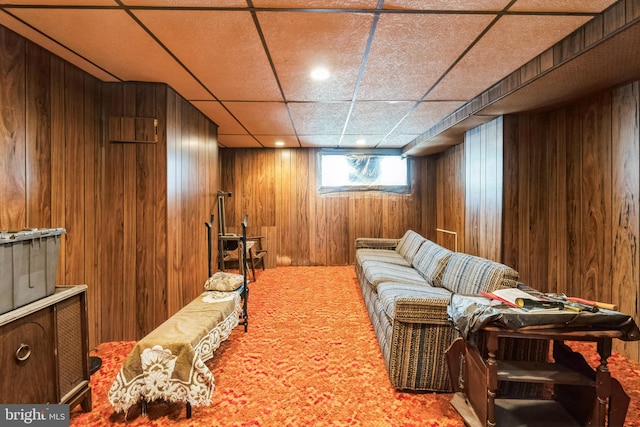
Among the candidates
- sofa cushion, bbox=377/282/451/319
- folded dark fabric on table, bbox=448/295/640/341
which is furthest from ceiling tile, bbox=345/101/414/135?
folded dark fabric on table, bbox=448/295/640/341

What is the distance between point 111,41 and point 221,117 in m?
1.64

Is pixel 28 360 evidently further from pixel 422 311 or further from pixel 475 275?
pixel 475 275

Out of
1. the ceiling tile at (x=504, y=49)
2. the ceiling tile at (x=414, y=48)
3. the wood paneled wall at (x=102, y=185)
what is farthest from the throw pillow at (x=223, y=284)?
the ceiling tile at (x=504, y=49)

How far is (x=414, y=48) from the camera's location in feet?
6.17

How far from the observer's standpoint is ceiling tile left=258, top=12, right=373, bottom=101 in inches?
62.8

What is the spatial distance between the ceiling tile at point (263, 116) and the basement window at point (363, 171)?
4.64ft

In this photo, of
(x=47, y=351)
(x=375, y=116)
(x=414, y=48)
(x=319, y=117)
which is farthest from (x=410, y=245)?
(x=47, y=351)

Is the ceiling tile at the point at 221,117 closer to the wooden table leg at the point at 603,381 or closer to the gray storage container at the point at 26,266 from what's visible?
the gray storage container at the point at 26,266

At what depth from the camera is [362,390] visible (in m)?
1.83

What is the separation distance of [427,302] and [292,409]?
107 centimetres

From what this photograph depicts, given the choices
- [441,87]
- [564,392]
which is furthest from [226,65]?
[564,392]

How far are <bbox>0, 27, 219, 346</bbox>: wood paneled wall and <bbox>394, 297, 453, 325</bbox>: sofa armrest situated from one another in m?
2.04

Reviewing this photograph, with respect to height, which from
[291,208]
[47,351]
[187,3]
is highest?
[187,3]

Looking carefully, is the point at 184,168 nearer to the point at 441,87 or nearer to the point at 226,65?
the point at 226,65
